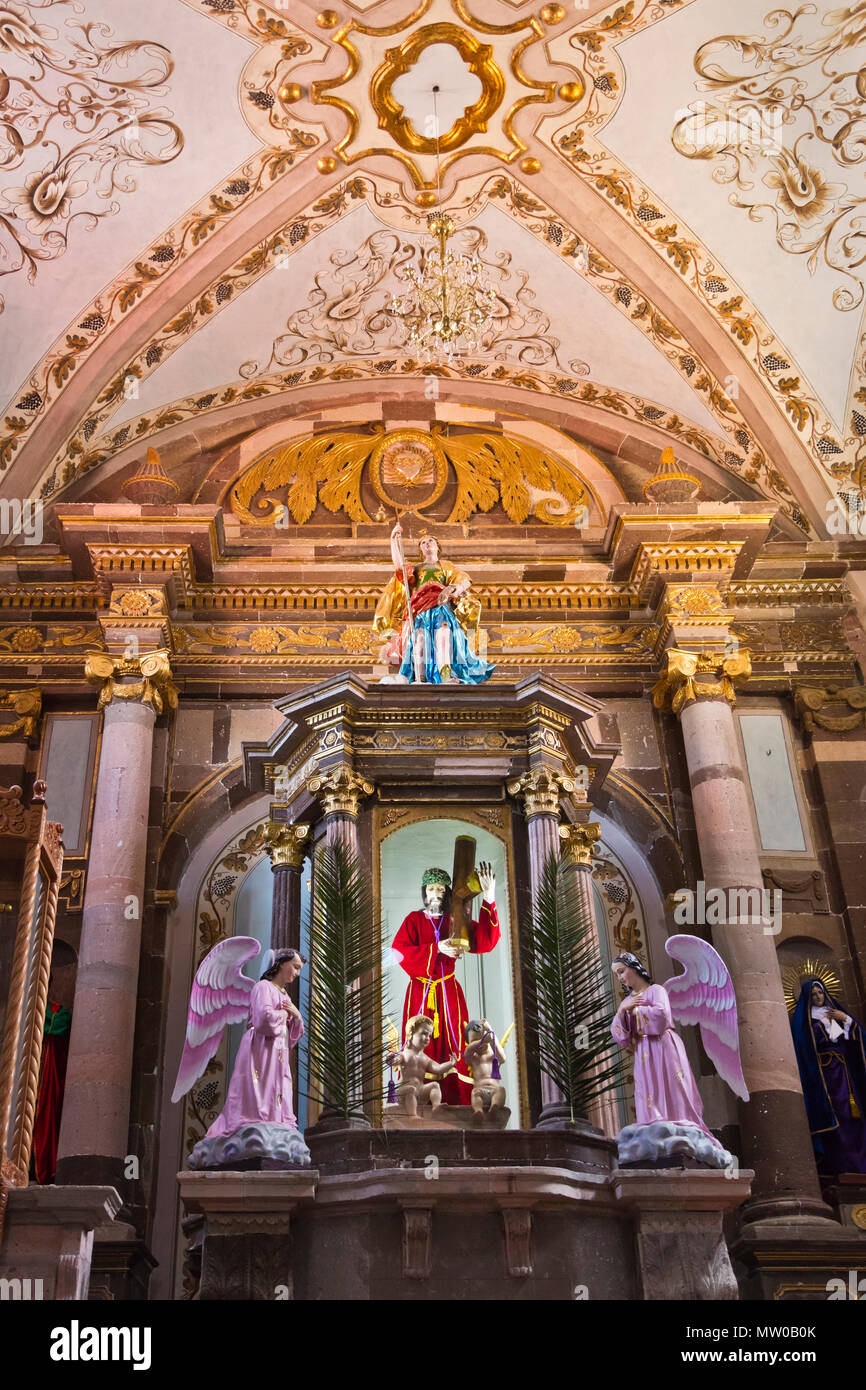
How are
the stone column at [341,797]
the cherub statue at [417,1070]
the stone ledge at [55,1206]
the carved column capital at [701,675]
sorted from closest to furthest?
the stone ledge at [55,1206] → the cherub statue at [417,1070] → the stone column at [341,797] → the carved column capital at [701,675]

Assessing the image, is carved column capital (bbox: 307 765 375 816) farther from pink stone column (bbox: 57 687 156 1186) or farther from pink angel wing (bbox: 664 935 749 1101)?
pink stone column (bbox: 57 687 156 1186)

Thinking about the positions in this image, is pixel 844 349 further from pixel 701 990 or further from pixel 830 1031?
pixel 701 990

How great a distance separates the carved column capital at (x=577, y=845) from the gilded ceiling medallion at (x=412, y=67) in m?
5.98

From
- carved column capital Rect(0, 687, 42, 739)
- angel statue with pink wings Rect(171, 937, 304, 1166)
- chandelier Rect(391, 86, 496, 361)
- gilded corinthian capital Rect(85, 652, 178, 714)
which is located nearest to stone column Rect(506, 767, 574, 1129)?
angel statue with pink wings Rect(171, 937, 304, 1166)

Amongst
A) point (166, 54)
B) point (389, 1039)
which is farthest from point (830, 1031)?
point (166, 54)

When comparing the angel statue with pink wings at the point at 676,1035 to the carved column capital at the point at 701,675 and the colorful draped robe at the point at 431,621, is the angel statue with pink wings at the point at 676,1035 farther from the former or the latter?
the carved column capital at the point at 701,675

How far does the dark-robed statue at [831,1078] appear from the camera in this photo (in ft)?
32.4

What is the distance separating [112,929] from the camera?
10.0m

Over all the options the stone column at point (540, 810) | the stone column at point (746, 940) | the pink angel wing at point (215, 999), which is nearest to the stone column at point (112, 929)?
the pink angel wing at point (215, 999)

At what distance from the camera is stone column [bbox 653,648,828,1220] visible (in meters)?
9.45

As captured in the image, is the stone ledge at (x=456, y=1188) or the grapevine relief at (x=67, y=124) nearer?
the stone ledge at (x=456, y=1188)

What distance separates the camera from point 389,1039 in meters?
8.25
